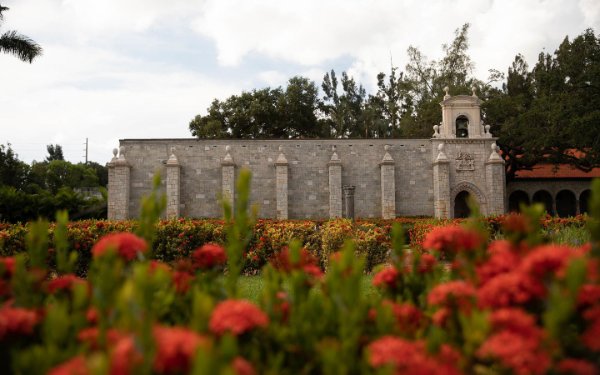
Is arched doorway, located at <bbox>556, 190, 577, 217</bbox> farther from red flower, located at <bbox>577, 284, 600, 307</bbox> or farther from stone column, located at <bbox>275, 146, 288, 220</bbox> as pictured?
red flower, located at <bbox>577, 284, 600, 307</bbox>

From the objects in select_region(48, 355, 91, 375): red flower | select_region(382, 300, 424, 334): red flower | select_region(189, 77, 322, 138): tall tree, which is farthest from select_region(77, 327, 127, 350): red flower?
select_region(189, 77, 322, 138): tall tree

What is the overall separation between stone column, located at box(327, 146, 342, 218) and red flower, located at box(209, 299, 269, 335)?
79.8ft

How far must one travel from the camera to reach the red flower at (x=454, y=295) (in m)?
2.28

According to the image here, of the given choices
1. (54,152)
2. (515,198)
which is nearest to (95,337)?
(515,198)

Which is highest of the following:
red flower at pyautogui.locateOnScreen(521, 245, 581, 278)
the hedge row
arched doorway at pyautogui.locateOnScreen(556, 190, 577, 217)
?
arched doorway at pyautogui.locateOnScreen(556, 190, 577, 217)

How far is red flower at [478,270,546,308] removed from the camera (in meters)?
2.00

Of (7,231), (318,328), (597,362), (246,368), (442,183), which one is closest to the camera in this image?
(246,368)

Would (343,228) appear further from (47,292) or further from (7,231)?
(47,292)

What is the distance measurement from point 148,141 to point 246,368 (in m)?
26.8

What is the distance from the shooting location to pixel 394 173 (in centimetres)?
2725

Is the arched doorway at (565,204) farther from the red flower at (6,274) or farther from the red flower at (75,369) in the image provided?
the red flower at (75,369)

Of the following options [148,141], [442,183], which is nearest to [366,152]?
[442,183]

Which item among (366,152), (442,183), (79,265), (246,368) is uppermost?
(366,152)

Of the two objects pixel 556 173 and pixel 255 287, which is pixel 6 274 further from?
pixel 556 173
